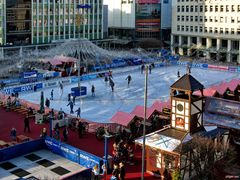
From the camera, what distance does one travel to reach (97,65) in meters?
69.2

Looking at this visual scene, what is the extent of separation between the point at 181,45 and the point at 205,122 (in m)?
73.7

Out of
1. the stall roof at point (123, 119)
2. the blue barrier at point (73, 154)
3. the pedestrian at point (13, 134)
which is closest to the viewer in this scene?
the blue barrier at point (73, 154)

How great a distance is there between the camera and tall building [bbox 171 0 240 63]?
295 feet

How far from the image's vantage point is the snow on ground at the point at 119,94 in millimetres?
42094

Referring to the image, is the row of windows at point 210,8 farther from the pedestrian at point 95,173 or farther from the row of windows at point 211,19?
the pedestrian at point 95,173

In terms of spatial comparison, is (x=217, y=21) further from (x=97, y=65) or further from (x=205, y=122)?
(x=205, y=122)

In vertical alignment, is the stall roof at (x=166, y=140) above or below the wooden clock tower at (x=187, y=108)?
below

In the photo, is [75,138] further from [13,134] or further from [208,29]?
[208,29]

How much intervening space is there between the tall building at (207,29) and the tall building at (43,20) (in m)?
19.6

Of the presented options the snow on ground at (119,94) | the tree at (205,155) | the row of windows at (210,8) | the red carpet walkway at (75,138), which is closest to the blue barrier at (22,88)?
the snow on ground at (119,94)

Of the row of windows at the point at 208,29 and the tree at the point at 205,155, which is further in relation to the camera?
the row of windows at the point at 208,29

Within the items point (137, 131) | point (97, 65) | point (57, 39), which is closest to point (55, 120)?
point (137, 131)

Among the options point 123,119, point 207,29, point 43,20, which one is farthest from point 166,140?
point 207,29

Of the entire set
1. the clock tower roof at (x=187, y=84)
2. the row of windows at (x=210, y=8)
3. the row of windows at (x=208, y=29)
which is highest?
the row of windows at (x=210, y=8)
